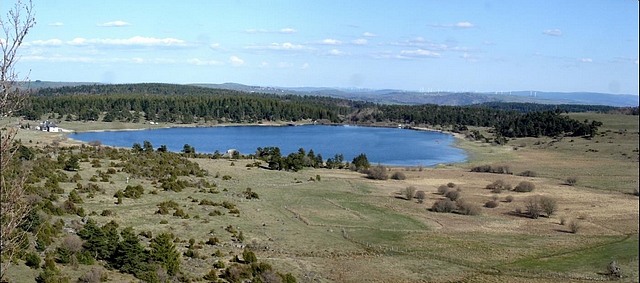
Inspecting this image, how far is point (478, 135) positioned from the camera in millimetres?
99125

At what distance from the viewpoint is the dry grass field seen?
21094 millimetres

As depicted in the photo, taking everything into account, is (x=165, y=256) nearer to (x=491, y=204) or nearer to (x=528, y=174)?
(x=491, y=204)

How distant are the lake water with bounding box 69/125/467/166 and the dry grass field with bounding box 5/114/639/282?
2430 centimetres

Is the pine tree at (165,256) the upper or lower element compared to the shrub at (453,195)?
upper

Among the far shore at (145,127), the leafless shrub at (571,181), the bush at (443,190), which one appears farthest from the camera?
the far shore at (145,127)

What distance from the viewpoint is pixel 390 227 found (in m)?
28.5

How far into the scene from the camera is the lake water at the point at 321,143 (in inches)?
2798

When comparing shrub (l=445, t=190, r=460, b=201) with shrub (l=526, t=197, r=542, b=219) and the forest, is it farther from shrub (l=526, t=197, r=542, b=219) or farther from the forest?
the forest

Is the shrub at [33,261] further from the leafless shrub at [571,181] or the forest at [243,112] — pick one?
the forest at [243,112]

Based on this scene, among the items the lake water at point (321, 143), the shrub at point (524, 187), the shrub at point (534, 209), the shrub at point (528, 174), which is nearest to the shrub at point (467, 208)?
the shrub at point (534, 209)

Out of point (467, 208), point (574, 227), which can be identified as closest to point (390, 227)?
point (467, 208)

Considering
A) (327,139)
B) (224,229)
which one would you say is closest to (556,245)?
(224,229)

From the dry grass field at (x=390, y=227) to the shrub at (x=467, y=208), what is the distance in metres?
0.48

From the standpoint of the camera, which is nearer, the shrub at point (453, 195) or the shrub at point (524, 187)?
the shrub at point (453, 195)
